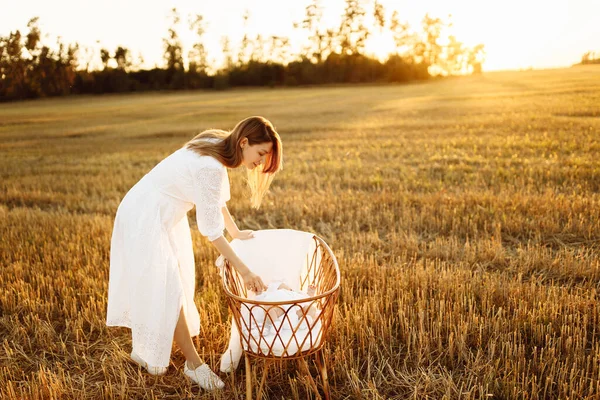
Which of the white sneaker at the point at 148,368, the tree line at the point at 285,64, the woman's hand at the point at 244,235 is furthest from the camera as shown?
the tree line at the point at 285,64

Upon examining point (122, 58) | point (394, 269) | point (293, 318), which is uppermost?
point (122, 58)

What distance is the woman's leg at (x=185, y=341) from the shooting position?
3105 mm

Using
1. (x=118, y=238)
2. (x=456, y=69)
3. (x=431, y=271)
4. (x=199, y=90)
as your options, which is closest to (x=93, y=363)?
(x=118, y=238)

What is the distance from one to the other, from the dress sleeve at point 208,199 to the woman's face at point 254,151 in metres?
0.21

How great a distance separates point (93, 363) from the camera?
349cm

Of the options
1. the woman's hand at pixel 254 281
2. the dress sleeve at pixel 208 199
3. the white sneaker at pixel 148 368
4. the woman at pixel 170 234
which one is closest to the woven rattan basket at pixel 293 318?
the woman's hand at pixel 254 281

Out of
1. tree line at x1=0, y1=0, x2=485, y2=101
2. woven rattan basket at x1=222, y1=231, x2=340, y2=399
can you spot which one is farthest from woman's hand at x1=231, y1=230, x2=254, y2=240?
tree line at x1=0, y1=0, x2=485, y2=101

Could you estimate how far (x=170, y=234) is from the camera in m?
3.16

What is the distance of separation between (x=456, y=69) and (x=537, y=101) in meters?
41.4

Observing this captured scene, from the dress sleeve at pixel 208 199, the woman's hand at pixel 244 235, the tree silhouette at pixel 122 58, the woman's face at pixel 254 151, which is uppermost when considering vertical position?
the tree silhouette at pixel 122 58

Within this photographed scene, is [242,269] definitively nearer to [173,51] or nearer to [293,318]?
[293,318]

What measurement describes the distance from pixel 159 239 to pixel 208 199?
1.51ft

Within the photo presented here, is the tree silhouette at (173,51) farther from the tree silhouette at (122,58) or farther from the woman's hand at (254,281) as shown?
the woman's hand at (254,281)

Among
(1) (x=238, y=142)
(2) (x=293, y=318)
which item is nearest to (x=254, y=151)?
(1) (x=238, y=142)
